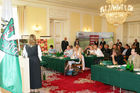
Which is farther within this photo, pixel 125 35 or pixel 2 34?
pixel 125 35

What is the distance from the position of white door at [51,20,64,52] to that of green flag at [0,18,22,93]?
30.4 ft

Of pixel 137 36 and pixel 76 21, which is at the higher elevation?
pixel 76 21

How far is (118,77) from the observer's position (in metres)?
4.05

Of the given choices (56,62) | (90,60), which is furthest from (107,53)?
(56,62)

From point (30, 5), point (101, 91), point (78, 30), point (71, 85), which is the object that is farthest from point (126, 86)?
point (78, 30)

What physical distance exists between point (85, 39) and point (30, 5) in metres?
4.82

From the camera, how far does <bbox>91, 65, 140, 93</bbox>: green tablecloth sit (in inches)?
144

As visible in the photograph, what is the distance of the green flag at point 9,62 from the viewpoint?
1967 mm

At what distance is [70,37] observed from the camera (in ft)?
38.5

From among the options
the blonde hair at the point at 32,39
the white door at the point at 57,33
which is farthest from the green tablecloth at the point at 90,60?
the white door at the point at 57,33

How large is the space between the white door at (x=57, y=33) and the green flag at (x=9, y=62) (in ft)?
30.4

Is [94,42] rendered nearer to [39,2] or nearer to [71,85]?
[39,2]

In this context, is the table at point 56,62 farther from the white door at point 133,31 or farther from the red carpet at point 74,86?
the white door at point 133,31

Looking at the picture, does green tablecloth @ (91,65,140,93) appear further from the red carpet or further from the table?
the table
